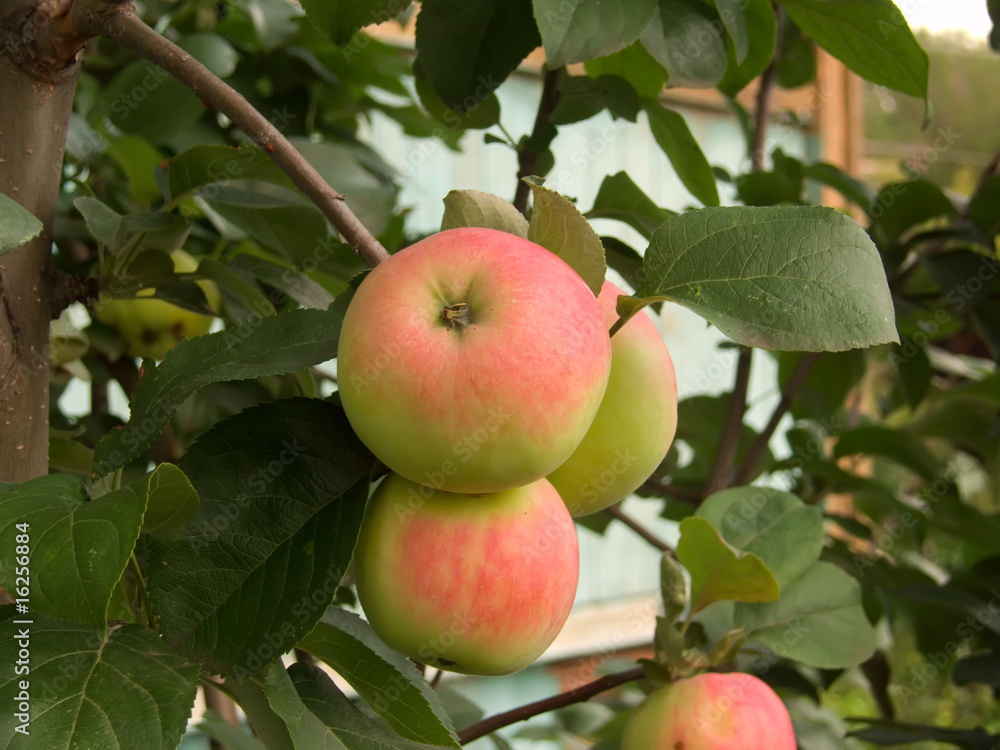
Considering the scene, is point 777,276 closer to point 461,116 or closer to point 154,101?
point 461,116

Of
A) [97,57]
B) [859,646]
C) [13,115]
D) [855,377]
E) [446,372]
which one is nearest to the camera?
[446,372]

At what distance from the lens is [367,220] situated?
0.67 m

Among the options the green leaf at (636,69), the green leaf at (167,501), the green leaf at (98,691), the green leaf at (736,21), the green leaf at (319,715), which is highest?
the green leaf at (736,21)

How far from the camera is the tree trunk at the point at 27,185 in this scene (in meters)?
0.39

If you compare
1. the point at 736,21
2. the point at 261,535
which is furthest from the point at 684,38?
the point at 261,535

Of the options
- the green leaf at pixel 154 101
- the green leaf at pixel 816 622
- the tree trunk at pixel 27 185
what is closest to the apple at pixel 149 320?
the green leaf at pixel 154 101

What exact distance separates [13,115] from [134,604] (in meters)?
0.23

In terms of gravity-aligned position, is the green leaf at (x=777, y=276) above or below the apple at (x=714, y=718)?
above

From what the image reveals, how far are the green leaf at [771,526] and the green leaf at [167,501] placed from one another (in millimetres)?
360

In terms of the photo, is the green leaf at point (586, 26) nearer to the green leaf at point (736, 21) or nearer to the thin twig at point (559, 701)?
the green leaf at point (736, 21)

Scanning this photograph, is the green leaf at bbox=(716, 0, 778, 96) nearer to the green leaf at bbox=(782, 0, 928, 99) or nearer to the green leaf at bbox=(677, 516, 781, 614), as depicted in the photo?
the green leaf at bbox=(782, 0, 928, 99)

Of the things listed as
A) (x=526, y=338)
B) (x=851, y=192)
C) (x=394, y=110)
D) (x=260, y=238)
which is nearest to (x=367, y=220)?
(x=260, y=238)

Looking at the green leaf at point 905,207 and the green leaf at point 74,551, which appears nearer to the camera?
the green leaf at point 74,551

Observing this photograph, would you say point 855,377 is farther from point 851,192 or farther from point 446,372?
point 446,372
